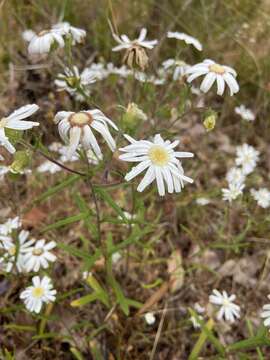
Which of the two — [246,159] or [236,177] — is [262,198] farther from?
[246,159]

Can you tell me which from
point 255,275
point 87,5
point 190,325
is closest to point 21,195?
point 190,325

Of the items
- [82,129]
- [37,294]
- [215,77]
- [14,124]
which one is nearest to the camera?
[82,129]

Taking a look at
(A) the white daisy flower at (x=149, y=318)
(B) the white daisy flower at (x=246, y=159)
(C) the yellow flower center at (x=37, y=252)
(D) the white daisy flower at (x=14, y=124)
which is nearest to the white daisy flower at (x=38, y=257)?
(C) the yellow flower center at (x=37, y=252)

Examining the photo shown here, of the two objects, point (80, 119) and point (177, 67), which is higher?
point (80, 119)

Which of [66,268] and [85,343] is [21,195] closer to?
[66,268]

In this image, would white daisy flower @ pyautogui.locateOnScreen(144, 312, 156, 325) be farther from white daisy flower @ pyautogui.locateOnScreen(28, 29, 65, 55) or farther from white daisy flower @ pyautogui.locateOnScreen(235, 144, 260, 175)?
white daisy flower @ pyautogui.locateOnScreen(28, 29, 65, 55)

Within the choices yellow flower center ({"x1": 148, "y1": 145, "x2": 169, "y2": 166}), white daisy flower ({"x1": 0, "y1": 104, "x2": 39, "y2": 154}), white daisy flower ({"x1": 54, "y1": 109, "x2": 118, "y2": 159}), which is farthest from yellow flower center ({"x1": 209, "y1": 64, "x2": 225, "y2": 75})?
white daisy flower ({"x1": 0, "y1": 104, "x2": 39, "y2": 154})

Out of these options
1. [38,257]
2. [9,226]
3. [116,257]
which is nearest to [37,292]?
[38,257]
